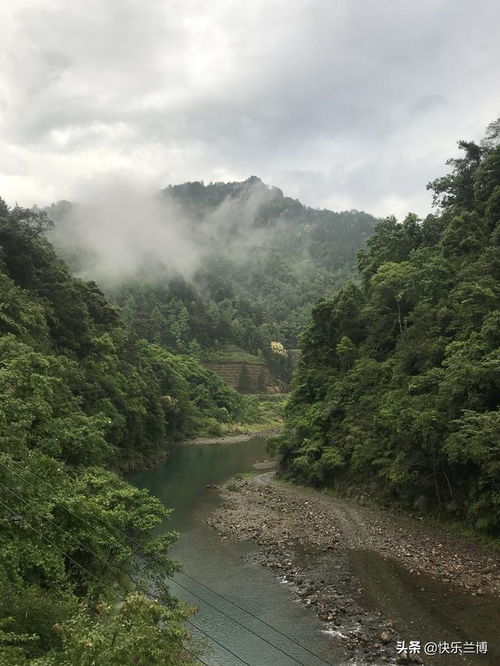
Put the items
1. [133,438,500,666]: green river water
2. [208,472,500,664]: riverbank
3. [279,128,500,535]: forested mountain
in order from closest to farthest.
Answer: [133,438,500,666]: green river water
[208,472,500,664]: riverbank
[279,128,500,535]: forested mountain

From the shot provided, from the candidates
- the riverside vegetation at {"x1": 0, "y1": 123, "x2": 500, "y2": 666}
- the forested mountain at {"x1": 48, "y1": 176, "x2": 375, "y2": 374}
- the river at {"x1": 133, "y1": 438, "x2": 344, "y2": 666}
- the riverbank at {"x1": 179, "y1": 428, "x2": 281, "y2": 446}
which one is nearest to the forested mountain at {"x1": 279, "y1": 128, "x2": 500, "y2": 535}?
the riverside vegetation at {"x1": 0, "y1": 123, "x2": 500, "y2": 666}

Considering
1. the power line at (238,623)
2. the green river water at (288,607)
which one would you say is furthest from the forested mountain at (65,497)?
the green river water at (288,607)

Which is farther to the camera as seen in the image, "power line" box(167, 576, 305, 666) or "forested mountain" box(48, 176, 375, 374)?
"forested mountain" box(48, 176, 375, 374)

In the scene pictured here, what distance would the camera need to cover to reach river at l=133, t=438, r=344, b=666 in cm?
1602

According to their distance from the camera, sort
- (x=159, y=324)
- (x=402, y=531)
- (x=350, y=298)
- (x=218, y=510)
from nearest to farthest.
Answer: (x=402, y=531), (x=218, y=510), (x=350, y=298), (x=159, y=324)

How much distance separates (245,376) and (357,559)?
8817cm

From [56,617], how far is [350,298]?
38920 mm

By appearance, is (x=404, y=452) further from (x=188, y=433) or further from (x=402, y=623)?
(x=188, y=433)

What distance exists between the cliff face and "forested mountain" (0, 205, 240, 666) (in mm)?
58477

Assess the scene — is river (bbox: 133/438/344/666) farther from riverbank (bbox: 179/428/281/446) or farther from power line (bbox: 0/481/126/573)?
riverbank (bbox: 179/428/281/446)

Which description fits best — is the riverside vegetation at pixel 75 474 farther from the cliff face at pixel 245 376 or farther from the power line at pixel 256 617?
the cliff face at pixel 245 376

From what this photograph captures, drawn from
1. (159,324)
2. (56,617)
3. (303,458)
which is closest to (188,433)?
(303,458)

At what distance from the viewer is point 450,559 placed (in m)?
21.8

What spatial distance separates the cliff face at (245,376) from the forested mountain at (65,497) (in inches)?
2302
